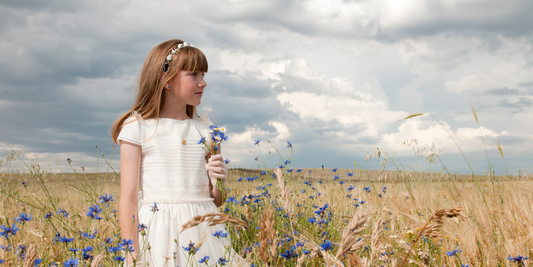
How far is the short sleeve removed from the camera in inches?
96.4

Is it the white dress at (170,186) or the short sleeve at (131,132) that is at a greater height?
the short sleeve at (131,132)

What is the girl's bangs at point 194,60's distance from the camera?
262 cm

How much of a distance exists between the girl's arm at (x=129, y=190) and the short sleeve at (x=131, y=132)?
3 cm

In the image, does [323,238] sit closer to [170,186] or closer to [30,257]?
[170,186]

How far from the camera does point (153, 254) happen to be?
228cm

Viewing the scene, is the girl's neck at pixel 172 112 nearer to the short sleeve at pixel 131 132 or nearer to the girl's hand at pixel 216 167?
the short sleeve at pixel 131 132

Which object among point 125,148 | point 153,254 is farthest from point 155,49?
point 153,254

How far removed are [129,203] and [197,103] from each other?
0.84 meters

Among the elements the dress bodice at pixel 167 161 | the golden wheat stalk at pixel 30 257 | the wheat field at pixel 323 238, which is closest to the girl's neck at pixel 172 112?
the dress bodice at pixel 167 161

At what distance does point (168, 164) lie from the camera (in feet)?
8.18

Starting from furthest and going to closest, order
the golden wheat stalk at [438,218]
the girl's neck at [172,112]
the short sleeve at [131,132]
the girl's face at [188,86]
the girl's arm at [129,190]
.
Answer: the girl's neck at [172,112] → the girl's face at [188,86] → the short sleeve at [131,132] → the girl's arm at [129,190] → the golden wheat stalk at [438,218]

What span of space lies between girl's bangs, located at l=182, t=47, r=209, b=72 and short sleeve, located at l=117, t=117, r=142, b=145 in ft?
1.77

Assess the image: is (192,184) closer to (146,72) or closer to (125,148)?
(125,148)

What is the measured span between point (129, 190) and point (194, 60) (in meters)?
1.03
